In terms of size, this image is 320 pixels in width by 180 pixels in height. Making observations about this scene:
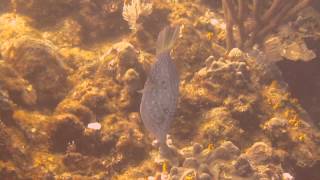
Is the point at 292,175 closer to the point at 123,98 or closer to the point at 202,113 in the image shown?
the point at 202,113

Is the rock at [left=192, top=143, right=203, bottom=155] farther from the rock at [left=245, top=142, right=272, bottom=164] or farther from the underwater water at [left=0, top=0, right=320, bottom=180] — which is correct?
the rock at [left=245, top=142, right=272, bottom=164]

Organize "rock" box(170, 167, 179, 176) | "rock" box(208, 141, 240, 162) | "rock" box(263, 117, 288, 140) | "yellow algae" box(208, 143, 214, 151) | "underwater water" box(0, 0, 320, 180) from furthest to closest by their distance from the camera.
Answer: "rock" box(263, 117, 288, 140), "yellow algae" box(208, 143, 214, 151), "rock" box(208, 141, 240, 162), "rock" box(170, 167, 179, 176), "underwater water" box(0, 0, 320, 180)

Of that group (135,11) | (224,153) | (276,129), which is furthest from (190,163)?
(135,11)

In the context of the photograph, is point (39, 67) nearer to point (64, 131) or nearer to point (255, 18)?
point (64, 131)

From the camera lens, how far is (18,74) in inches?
137

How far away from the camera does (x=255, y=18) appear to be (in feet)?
17.6

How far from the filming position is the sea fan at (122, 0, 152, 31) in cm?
485

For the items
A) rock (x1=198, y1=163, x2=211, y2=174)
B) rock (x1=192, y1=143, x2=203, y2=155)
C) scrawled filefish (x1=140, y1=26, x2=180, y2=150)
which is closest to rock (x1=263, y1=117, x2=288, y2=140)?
rock (x1=192, y1=143, x2=203, y2=155)

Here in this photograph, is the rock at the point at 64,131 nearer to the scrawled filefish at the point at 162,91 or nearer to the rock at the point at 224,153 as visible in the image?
the scrawled filefish at the point at 162,91

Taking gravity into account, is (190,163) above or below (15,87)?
below

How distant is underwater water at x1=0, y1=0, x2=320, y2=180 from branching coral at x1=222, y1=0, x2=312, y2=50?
16 mm

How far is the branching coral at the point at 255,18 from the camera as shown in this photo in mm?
5215

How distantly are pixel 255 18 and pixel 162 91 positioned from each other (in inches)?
120

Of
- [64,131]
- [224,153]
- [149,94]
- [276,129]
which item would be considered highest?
[149,94]
